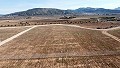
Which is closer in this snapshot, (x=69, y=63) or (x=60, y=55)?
(x=69, y=63)

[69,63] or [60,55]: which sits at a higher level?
[69,63]

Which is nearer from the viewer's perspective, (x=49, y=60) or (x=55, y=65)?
(x=55, y=65)

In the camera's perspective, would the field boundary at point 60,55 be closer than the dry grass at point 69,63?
No

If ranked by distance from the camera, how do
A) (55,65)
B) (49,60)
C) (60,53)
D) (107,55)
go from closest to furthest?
(55,65) < (49,60) < (107,55) < (60,53)

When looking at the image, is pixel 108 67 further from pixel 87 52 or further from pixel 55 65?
pixel 87 52

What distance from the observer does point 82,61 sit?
26.8m

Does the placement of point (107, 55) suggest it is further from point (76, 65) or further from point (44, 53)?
point (44, 53)

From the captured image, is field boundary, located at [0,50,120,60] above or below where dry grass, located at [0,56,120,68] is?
below

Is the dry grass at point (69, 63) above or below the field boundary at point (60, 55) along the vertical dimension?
above

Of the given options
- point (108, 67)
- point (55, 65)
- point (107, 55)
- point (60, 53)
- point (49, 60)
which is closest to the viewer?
point (108, 67)

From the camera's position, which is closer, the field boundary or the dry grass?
the dry grass

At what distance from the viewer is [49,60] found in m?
27.8

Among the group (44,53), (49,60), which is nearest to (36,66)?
(49,60)

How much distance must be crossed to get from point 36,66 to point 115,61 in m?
9.51
